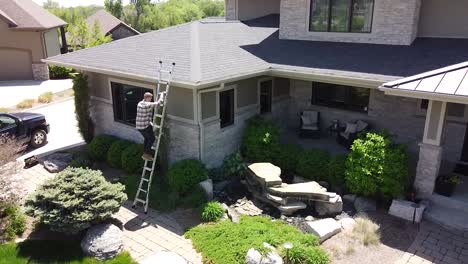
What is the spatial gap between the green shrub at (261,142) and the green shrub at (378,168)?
99.8 inches

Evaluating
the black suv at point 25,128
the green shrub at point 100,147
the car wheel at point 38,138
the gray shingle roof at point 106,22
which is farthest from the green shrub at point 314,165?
the gray shingle roof at point 106,22

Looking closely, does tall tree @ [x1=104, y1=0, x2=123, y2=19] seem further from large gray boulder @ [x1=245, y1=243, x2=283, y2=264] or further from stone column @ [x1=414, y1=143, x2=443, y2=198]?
large gray boulder @ [x1=245, y1=243, x2=283, y2=264]

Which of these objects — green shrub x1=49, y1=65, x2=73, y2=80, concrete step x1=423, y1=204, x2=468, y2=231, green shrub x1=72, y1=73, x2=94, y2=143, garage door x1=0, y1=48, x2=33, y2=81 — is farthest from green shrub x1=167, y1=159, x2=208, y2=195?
garage door x1=0, y1=48, x2=33, y2=81

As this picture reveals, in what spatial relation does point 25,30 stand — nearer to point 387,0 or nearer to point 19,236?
point 19,236

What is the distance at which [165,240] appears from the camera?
8.38 metres

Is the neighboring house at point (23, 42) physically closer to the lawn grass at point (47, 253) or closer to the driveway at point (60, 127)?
the driveway at point (60, 127)

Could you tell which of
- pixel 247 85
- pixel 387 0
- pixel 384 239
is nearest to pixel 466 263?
pixel 384 239

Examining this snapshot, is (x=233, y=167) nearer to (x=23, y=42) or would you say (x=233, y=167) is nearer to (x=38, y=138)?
(x=38, y=138)

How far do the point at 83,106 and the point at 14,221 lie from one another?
234 inches

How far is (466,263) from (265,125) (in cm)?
639

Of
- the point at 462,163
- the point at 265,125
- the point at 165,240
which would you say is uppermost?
the point at 265,125

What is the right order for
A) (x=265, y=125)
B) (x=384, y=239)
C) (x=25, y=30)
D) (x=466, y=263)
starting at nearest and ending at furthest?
(x=466, y=263)
(x=384, y=239)
(x=265, y=125)
(x=25, y=30)

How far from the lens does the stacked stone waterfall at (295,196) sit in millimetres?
9281

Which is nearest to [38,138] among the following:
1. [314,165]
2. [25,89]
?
[314,165]
